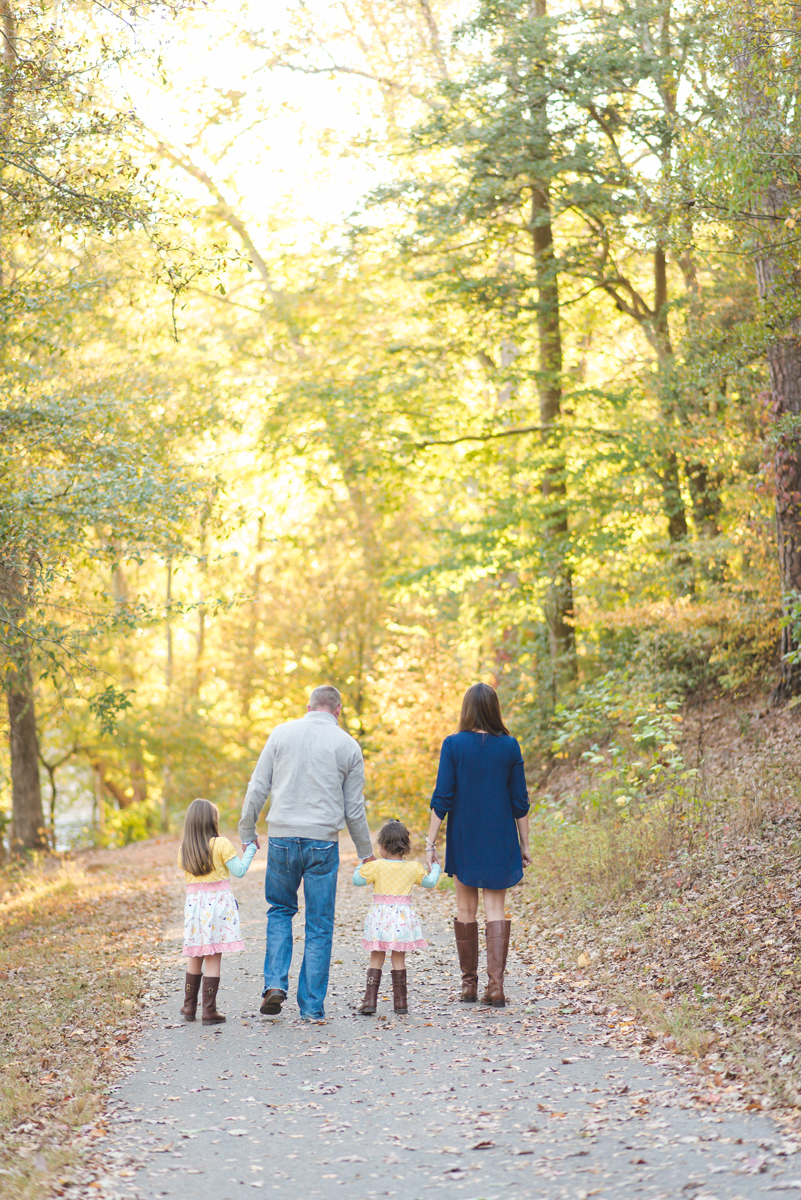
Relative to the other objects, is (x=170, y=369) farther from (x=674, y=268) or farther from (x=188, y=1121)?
(x=188, y=1121)

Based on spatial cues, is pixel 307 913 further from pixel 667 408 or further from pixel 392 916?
pixel 667 408

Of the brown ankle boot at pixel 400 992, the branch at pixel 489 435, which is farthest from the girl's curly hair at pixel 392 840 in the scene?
the branch at pixel 489 435

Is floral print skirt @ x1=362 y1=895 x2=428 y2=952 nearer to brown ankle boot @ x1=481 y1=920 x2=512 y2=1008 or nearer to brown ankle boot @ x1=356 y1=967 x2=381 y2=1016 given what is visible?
brown ankle boot @ x1=356 y1=967 x2=381 y2=1016

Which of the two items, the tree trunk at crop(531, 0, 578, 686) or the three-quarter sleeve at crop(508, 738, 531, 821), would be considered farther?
the tree trunk at crop(531, 0, 578, 686)

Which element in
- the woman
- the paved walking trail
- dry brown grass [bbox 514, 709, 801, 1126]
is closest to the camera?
the paved walking trail

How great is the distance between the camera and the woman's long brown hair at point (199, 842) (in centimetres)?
688

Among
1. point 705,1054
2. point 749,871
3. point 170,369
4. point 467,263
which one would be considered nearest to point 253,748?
point 170,369

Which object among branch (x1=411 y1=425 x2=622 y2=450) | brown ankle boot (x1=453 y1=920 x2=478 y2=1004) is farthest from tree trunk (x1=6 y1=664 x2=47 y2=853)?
brown ankle boot (x1=453 y1=920 x2=478 y2=1004)

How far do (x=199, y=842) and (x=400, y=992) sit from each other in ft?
→ 5.09

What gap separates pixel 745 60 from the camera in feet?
29.8

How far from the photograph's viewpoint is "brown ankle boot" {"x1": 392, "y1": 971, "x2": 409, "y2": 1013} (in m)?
6.86

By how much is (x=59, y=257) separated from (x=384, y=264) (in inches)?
238

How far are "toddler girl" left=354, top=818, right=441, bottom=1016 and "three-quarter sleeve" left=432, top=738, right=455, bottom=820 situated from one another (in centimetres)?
34

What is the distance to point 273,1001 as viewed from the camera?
22.2ft
